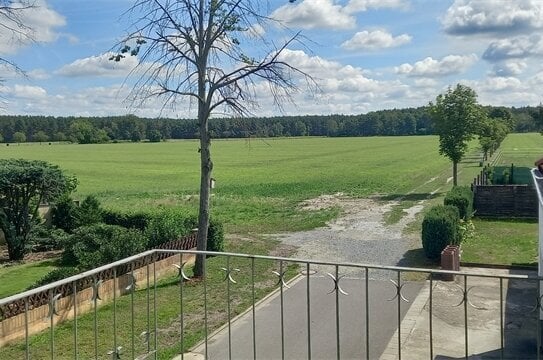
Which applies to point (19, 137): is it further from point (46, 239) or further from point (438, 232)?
point (438, 232)

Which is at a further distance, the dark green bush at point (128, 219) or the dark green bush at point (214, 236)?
the dark green bush at point (128, 219)

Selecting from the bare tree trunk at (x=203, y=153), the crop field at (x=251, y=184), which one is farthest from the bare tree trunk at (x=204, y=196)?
the crop field at (x=251, y=184)

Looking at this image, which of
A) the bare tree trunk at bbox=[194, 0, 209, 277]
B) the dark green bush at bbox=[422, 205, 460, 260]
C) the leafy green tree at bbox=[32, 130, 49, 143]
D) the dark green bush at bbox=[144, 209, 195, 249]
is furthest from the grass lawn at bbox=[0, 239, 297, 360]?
the leafy green tree at bbox=[32, 130, 49, 143]

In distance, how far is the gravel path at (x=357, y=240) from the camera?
17.7m

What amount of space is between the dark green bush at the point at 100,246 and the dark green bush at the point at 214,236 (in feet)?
6.99

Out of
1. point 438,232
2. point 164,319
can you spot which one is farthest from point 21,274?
point 438,232

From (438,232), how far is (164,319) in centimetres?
852

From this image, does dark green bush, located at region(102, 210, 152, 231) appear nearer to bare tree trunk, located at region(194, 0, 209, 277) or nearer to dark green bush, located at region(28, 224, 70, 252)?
dark green bush, located at region(28, 224, 70, 252)

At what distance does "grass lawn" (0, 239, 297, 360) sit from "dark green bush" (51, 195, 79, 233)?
8160mm

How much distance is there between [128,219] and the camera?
69.7 ft

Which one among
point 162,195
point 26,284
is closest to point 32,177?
point 26,284

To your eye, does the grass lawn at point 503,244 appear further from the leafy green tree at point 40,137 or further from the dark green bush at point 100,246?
the leafy green tree at point 40,137

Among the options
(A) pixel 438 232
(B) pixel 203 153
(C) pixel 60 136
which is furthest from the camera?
(C) pixel 60 136

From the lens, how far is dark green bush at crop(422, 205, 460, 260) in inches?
633
